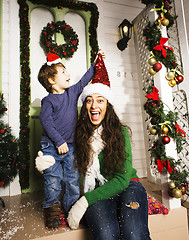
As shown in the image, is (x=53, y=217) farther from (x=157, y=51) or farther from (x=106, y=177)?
(x=157, y=51)

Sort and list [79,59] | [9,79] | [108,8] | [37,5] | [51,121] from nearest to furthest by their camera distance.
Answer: [51,121], [9,79], [37,5], [79,59], [108,8]

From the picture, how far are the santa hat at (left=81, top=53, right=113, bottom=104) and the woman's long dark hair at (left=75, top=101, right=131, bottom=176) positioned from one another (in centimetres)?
9

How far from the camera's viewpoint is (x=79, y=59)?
3027 millimetres

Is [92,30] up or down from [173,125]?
up

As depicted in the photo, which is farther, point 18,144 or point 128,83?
point 128,83

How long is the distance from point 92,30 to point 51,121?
78.7 inches

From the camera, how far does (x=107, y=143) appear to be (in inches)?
61.3

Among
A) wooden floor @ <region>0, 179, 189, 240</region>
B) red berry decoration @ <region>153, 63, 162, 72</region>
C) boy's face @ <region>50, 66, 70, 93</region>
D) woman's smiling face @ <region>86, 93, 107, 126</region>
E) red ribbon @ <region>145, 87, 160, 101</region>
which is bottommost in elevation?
wooden floor @ <region>0, 179, 189, 240</region>

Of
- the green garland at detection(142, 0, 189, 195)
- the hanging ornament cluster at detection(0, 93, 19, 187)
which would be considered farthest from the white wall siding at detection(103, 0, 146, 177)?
the hanging ornament cluster at detection(0, 93, 19, 187)

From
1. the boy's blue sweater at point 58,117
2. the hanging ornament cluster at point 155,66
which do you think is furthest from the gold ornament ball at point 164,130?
the boy's blue sweater at point 58,117

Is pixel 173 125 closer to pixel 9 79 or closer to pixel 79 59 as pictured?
pixel 79 59

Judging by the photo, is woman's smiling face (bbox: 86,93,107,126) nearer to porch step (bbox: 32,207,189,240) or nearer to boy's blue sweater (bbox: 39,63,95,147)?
boy's blue sweater (bbox: 39,63,95,147)

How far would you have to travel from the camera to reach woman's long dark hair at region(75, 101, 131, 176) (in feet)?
4.90

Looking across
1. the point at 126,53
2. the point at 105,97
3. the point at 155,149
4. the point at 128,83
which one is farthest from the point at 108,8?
the point at 155,149
